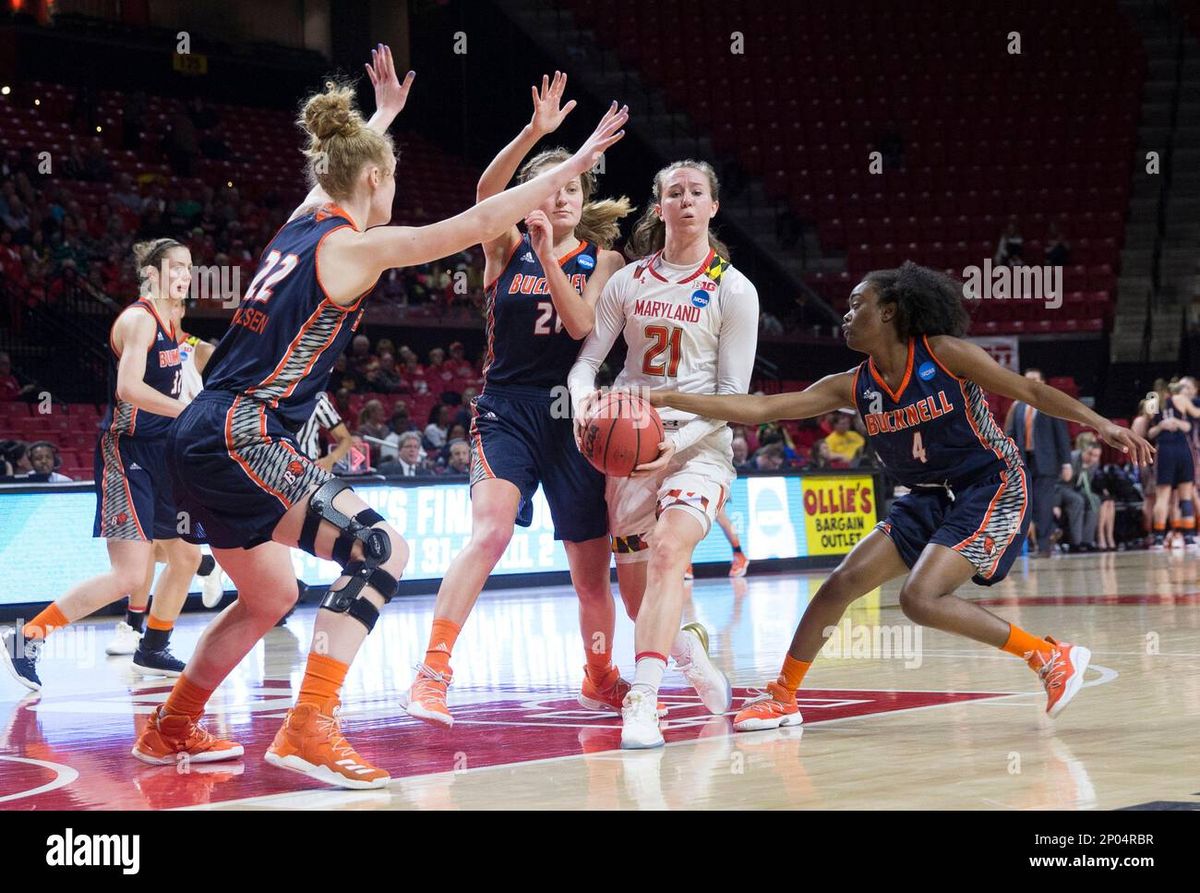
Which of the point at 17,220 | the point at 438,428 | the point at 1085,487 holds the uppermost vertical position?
the point at 17,220

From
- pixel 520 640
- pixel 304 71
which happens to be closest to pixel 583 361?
pixel 520 640

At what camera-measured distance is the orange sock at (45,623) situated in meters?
7.11

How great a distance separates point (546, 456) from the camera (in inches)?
227

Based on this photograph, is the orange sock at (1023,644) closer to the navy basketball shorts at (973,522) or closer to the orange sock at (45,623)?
the navy basketball shorts at (973,522)

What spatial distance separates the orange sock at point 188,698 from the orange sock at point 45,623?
251 centimetres

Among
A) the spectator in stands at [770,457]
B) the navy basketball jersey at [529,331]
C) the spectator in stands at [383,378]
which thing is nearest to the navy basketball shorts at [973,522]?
the navy basketball jersey at [529,331]

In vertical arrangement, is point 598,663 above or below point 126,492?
below

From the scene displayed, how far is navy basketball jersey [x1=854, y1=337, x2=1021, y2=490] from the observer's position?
550 centimetres

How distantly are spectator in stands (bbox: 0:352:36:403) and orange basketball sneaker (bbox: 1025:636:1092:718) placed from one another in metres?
12.6

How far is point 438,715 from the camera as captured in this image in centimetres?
510

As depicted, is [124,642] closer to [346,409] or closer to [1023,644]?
[1023,644]

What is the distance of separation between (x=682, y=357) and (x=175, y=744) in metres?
2.14

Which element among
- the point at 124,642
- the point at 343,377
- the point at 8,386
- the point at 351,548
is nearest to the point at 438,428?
the point at 343,377

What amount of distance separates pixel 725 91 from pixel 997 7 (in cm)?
470
